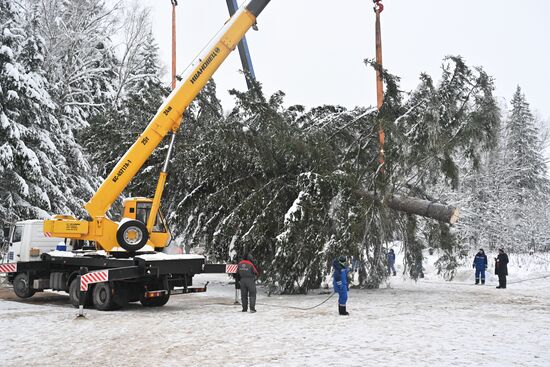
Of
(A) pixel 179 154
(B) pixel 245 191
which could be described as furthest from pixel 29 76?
(B) pixel 245 191

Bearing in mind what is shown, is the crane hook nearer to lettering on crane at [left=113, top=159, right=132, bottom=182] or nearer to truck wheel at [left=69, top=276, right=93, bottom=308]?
lettering on crane at [left=113, top=159, right=132, bottom=182]

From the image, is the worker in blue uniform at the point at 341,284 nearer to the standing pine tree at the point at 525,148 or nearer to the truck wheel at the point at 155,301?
the truck wheel at the point at 155,301

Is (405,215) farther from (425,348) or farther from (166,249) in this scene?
(425,348)

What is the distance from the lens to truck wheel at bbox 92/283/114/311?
13211 mm

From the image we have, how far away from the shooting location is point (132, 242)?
13633 mm

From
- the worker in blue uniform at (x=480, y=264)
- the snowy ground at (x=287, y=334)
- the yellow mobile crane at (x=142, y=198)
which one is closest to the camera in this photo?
the snowy ground at (x=287, y=334)

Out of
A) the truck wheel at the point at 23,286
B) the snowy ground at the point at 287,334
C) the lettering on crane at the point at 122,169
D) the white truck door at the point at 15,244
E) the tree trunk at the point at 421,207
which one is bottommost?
the snowy ground at the point at 287,334

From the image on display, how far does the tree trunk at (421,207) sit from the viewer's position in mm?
15062

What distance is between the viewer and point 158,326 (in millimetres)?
10672

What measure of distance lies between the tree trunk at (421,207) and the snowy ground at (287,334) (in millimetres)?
2223

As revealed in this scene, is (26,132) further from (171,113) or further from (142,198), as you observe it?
(171,113)

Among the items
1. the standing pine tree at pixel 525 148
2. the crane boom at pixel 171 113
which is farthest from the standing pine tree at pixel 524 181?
the crane boom at pixel 171 113

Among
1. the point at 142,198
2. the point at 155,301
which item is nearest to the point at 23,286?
the point at 155,301

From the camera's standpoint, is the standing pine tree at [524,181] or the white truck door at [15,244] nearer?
the white truck door at [15,244]
